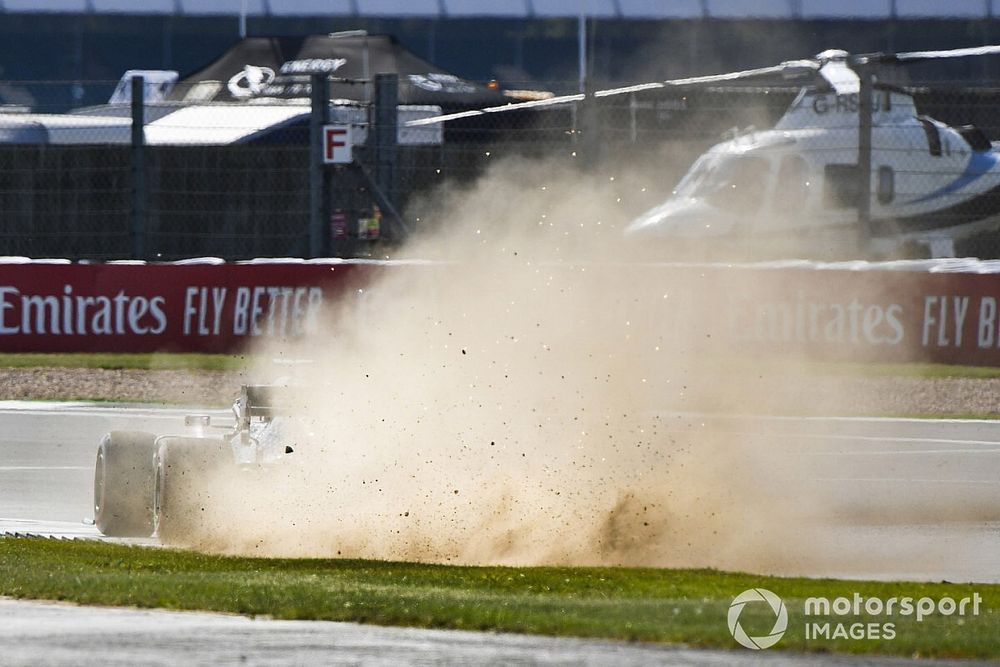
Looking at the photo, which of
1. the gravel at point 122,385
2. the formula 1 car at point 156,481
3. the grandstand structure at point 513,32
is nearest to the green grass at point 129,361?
the gravel at point 122,385

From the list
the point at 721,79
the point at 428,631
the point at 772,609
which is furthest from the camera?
the point at 721,79

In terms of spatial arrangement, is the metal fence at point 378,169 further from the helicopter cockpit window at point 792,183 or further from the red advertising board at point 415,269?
the red advertising board at point 415,269

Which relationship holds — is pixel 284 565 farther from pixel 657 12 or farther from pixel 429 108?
pixel 657 12

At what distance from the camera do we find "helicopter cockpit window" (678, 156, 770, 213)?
76.5 feet

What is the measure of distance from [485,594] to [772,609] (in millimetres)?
1297

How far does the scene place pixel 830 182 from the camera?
846 inches

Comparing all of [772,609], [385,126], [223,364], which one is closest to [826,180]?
[385,126]

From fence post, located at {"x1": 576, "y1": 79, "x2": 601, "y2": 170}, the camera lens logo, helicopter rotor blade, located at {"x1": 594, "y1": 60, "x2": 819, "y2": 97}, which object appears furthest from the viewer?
helicopter rotor blade, located at {"x1": 594, "y1": 60, "x2": 819, "y2": 97}

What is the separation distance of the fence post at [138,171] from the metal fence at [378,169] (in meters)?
0.03

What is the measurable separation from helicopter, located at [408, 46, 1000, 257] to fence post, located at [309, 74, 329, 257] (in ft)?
6.30

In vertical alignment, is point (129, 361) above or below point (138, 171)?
below

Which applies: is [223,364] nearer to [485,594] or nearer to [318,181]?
[318,181]

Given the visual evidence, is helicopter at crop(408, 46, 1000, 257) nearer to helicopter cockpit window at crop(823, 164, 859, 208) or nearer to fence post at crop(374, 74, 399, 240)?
helicopter cockpit window at crop(823, 164, 859, 208)

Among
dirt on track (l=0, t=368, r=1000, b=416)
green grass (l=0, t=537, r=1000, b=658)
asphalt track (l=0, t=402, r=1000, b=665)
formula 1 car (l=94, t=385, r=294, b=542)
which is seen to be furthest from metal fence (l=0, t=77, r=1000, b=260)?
green grass (l=0, t=537, r=1000, b=658)
